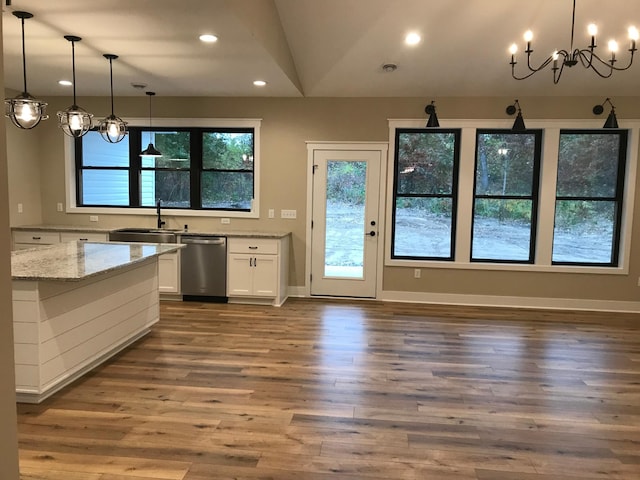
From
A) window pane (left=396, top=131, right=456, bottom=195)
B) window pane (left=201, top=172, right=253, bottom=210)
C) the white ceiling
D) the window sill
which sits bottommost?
the window sill

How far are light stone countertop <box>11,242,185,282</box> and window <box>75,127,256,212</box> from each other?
2088 millimetres

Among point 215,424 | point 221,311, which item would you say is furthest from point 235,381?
point 221,311

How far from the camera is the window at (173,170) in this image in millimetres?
6148

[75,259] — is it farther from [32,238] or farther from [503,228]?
[503,228]

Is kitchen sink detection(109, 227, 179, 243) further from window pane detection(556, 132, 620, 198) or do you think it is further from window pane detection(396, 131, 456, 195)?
window pane detection(556, 132, 620, 198)

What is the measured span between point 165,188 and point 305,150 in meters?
1.98

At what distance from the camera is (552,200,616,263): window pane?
570cm

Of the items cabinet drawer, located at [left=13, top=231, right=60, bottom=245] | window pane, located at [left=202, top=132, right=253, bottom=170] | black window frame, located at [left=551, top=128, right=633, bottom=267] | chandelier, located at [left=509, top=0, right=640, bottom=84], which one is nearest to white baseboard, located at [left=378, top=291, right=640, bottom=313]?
black window frame, located at [left=551, top=128, right=633, bottom=267]

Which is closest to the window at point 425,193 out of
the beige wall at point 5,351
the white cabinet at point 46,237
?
the white cabinet at point 46,237

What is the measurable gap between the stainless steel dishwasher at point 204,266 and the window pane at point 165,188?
80 centimetres

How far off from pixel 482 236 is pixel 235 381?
3.83 metres

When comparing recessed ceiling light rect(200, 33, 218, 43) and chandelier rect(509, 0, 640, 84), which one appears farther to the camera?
recessed ceiling light rect(200, 33, 218, 43)

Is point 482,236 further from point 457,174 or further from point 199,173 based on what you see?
point 199,173

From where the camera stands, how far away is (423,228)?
19.6 ft
